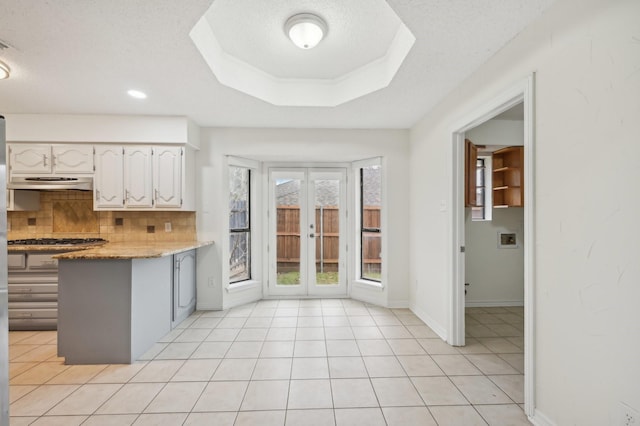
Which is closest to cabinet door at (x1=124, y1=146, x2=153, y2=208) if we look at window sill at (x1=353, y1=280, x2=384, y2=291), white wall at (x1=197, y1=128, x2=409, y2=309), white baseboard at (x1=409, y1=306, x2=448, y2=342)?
white wall at (x1=197, y1=128, x2=409, y2=309)

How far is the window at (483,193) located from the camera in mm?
3916

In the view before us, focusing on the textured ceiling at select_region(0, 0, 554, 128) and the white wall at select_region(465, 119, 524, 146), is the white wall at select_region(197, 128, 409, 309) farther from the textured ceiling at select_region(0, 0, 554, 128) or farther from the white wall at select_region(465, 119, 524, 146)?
the white wall at select_region(465, 119, 524, 146)

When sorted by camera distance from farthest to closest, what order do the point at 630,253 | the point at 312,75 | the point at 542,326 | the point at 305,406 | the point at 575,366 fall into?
the point at 312,75 < the point at 305,406 < the point at 542,326 < the point at 575,366 < the point at 630,253

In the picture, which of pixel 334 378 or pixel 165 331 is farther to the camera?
pixel 165 331

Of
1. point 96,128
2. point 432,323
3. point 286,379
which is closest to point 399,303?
point 432,323

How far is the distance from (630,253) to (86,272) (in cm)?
347

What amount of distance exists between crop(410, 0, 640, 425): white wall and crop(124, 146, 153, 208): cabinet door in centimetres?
370

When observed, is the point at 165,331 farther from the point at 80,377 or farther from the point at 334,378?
the point at 334,378

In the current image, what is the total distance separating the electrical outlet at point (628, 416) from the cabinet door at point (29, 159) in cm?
513

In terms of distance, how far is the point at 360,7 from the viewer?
190 centimetres

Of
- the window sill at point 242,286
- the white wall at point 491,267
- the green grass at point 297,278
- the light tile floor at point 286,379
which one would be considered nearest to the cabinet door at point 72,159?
the light tile floor at point 286,379

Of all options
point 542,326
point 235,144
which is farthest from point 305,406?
point 235,144

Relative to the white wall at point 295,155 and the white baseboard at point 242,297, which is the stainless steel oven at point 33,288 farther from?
the white baseboard at point 242,297

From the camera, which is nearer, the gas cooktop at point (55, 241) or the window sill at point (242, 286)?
the gas cooktop at point (55, 241)
